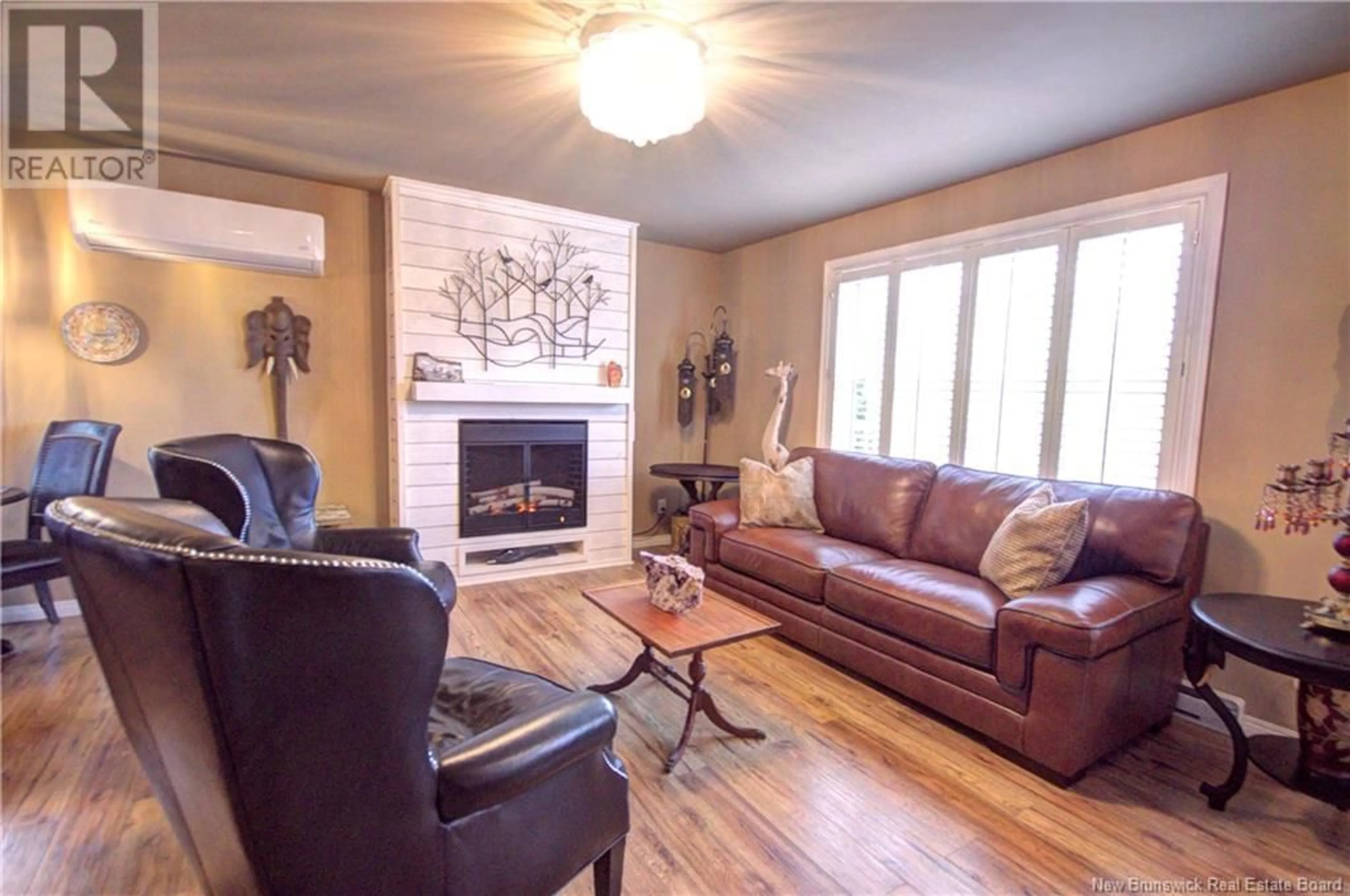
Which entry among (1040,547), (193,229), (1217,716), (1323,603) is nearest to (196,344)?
(193,229)

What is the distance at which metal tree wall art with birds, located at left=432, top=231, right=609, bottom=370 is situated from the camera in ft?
12.5

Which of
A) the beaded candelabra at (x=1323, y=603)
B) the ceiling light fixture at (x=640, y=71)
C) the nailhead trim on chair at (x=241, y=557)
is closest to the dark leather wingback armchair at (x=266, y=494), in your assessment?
the nailhead trim on chair at (x=241, y=557)

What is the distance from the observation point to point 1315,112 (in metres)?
2.19

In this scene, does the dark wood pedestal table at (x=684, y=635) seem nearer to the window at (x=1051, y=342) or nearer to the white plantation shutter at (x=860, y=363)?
the window at (x=1051, y=342)

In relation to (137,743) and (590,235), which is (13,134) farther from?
(137,743)

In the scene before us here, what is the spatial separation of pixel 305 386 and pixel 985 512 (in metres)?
3.81

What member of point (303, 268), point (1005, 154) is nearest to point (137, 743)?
point (303, 268)

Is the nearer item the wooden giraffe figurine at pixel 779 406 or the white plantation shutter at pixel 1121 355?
the white plantation shutter at pixel 1121 355

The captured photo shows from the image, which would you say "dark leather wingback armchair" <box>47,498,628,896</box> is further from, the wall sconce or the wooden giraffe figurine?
the wall sconce

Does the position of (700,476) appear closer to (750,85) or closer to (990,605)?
(990,605)

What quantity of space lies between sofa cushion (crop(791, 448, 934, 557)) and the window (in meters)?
0.30

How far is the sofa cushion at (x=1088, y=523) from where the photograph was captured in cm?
229

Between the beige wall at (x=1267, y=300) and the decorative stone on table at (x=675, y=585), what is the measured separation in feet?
6.93

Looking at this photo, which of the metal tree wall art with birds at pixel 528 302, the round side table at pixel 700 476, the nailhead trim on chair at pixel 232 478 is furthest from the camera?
the round side table at pixel 700 476
